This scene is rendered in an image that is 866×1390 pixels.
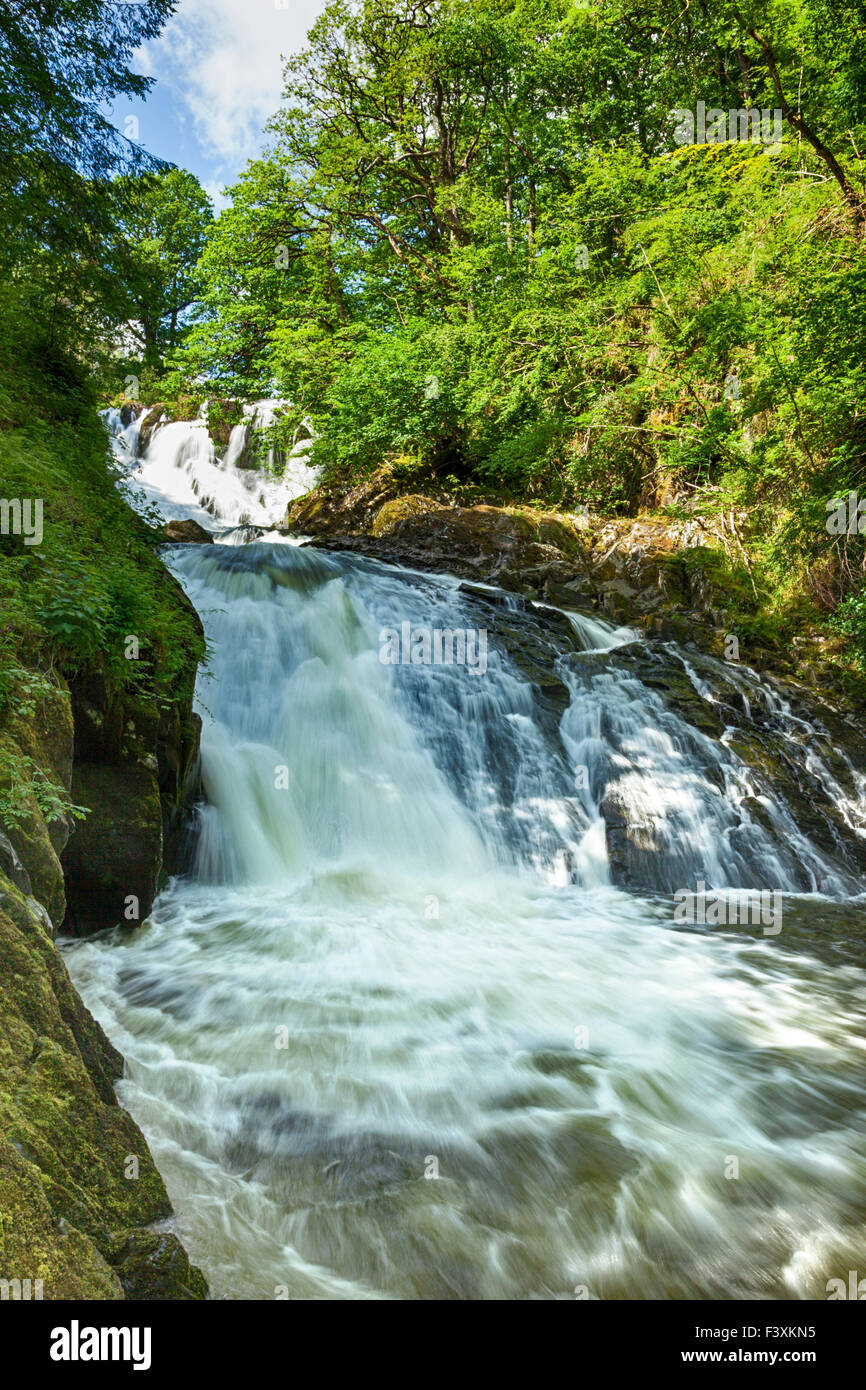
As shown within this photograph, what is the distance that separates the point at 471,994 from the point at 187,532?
A: 40.1ft

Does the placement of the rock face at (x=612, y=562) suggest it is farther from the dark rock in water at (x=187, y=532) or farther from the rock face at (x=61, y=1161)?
the rock face at (x=61, y=1161)

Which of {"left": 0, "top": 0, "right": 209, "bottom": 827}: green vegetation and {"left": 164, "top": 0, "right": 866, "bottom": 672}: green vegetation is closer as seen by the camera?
{"left": 0, "top": 0, "right": 209, "bottom": 827}: green vegetation

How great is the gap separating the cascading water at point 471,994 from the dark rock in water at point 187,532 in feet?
11.9

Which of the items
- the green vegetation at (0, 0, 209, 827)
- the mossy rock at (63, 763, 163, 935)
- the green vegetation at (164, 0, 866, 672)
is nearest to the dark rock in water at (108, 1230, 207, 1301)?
the green vegetation at (0, 0, 209, 827)

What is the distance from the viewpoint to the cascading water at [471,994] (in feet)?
9.71

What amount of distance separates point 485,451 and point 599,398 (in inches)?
117

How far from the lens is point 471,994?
5008 millimetres

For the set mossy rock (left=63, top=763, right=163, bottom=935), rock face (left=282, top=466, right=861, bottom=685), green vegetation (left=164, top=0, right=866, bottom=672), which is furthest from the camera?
rock face (left=282, top=466, right=861, bottom=685)

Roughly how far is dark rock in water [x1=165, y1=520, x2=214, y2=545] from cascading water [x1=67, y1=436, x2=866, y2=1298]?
11.9 ft

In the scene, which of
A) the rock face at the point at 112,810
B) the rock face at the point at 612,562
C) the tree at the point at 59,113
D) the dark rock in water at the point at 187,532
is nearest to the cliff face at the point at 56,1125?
the rock face at the point at 112,810

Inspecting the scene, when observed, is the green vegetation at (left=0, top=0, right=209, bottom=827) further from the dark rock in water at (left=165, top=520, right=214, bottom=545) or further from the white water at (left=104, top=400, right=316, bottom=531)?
the white water at (left=104, top=400, right=316, bottom=531)

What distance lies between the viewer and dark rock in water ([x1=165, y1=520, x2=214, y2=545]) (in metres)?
14.0

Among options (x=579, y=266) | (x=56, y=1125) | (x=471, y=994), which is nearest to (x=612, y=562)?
(x=579, y=266)

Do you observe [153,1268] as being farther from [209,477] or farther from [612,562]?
[209,477]
